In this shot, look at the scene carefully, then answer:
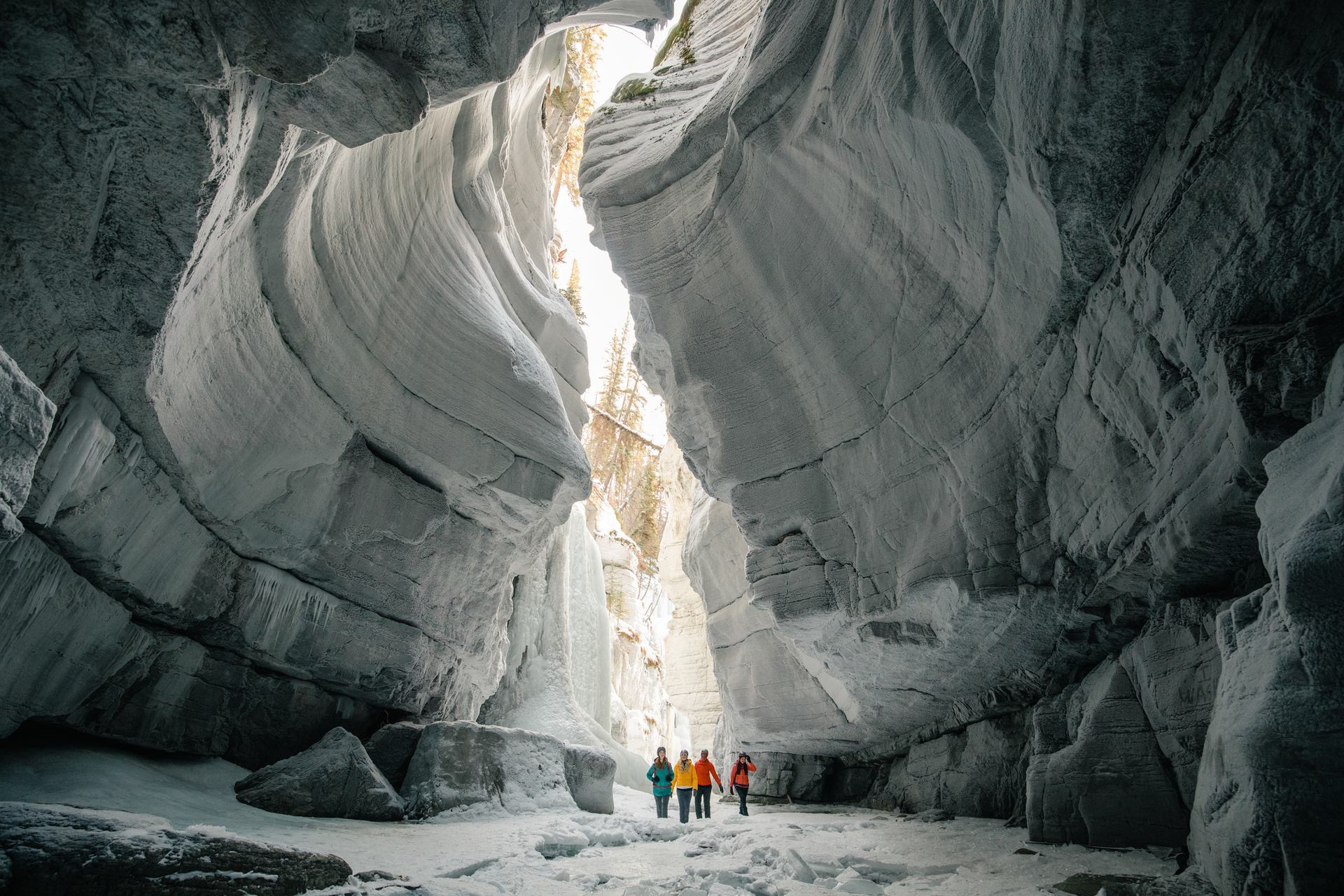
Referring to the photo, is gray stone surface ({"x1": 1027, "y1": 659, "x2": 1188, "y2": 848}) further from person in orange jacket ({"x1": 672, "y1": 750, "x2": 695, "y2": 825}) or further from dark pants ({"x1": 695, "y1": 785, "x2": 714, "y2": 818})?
dark pants ({"x1": 695, "y1": 785, "x2": 714, "y2": 818})

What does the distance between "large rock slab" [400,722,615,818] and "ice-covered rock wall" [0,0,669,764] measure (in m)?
1.20

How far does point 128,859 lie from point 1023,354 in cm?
664

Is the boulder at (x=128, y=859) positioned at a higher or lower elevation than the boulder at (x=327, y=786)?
lower

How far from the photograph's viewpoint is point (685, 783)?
994 centimetres

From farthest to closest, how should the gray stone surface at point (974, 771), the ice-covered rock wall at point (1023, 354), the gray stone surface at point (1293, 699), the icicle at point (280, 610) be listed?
the gray stone surface at point (974, 771) < the icicle at point (280, 610) < the ice-covered rock wall at point (1023, 354) < the gray stone surface at point (1293, 699)

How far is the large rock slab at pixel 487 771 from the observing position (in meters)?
8.55

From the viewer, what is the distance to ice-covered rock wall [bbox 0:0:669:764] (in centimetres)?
358

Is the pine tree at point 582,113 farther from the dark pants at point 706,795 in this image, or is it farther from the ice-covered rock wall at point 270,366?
the dark pants at point 706,795

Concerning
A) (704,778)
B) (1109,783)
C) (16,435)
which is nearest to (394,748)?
(704,778)

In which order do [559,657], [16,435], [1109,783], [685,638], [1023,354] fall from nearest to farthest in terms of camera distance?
[16,435] → [1109,783] → [1023,354] → [559,657] → [685,638]

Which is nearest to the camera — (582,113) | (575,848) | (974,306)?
(974,306)

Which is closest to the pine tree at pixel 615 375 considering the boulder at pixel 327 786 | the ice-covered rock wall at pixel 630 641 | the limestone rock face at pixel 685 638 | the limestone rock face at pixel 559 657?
the ice-covered rock wall at pixel 630 641

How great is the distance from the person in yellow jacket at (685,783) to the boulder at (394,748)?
3654mm

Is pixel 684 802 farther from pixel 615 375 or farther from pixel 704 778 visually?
pixel 615 375
